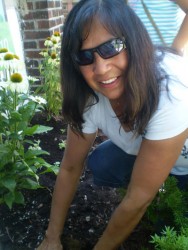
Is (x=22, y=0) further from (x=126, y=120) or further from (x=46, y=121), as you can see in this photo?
(x=126, y=120)

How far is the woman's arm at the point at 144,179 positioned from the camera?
45.6 inches

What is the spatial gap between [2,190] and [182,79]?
1039 mm

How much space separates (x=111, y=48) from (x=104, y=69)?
8 centimetres

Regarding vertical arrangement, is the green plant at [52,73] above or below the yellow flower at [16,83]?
below

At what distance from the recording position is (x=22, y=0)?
2951 millimetres

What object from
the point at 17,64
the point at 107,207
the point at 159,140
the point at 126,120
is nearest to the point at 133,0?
the point at 17,64

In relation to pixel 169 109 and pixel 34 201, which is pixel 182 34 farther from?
pixel 34 201

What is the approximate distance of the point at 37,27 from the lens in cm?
304

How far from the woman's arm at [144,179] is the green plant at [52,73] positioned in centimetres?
164

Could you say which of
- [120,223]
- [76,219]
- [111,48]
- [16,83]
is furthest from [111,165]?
[111,48]

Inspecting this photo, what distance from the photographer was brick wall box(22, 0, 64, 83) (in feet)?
9.73

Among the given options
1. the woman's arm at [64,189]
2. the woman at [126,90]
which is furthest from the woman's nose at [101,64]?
the woman's arm at [64,189]

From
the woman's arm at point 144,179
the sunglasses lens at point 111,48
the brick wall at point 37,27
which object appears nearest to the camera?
the sunglasses lens at point 111,48

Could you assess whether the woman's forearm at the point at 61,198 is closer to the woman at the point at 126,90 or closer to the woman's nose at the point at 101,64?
the woman at the point at 126,90
